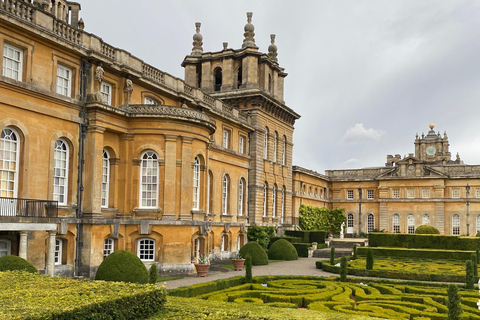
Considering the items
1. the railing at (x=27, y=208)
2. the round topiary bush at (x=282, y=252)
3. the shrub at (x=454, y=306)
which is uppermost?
the railing at (x=27, y=208)

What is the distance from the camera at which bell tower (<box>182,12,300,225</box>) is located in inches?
1407

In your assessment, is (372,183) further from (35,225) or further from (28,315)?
(28,315)

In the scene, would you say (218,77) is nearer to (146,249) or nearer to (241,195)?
(241,195)

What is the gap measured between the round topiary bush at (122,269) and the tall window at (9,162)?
4500mm

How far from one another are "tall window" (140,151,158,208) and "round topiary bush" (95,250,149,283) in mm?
6071

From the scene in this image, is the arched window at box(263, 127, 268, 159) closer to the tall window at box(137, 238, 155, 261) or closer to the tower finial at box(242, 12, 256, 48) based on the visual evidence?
the tower finial at box(242, 12, 256, 48)

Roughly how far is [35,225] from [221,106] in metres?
18.2

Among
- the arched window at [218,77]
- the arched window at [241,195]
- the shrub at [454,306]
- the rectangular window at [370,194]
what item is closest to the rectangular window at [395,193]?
the rectangular window at [370,194]

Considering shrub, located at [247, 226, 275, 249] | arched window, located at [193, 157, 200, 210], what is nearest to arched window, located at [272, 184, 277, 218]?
shrub, located at [247, 226, 275, 249]

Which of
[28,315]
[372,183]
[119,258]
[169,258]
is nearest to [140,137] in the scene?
[169,258]

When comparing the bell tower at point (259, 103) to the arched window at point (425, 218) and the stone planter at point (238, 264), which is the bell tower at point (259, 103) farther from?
the arched window at point (425, 218)

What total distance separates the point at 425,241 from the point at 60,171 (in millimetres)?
26324

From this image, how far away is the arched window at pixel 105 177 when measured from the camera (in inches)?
885

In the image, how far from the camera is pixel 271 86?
3869 cm
